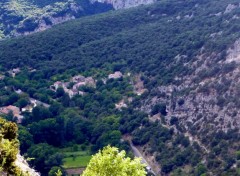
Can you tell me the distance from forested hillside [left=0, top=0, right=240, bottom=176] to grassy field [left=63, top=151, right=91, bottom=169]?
0.85 metres

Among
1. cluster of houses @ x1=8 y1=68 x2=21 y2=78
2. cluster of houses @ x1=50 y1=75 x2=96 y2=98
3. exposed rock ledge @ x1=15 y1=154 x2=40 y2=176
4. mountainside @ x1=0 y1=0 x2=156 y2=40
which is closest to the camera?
exposed rock ledge @ x1=15 y1=154 x2=40 y2=176

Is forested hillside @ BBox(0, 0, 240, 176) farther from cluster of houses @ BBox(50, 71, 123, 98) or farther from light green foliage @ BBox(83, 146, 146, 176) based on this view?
light green foliage @ BBox(83, 146, 146, 176)

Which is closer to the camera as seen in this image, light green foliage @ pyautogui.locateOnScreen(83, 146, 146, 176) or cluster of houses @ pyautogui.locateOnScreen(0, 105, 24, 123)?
light green foliage @ pyautogui.locateOnScreen(83, 146, 146, 176)

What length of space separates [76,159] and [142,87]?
2657 cm

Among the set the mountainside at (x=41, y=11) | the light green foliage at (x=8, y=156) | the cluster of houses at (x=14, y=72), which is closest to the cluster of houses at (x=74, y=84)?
the cluster of houses at (x=14, y=72)

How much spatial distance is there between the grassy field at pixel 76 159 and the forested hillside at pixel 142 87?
0.85m

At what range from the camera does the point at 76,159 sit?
75500mm

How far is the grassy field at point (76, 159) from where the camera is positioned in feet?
240

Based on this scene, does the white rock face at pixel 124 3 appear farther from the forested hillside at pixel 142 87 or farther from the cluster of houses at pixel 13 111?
the cluster of houses at pixel 13 111

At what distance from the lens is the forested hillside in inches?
2793

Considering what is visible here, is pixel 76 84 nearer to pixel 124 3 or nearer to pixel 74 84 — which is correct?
pixel 74 84

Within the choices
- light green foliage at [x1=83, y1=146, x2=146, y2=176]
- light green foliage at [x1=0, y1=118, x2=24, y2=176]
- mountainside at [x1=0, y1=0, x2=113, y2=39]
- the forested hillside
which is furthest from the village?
light green foliage at [x1=0, y1=118, x2=24, y2=176]

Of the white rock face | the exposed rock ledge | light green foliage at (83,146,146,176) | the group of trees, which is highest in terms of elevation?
light green foliage at (83,146,146,176)

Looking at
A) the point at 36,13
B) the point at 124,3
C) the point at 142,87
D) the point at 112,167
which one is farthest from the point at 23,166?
the point at 124,3
